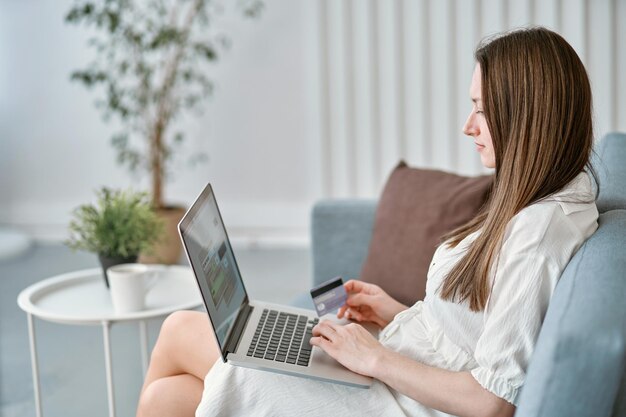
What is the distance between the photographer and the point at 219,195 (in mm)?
4297

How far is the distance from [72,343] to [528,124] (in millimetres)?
2150

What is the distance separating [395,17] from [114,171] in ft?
5.39

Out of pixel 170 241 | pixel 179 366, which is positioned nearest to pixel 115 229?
pixel 179 366

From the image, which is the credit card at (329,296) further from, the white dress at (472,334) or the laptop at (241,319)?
the white dress at (472,334)

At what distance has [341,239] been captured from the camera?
7.97ft

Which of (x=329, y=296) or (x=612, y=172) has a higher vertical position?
(x=612, y=172)

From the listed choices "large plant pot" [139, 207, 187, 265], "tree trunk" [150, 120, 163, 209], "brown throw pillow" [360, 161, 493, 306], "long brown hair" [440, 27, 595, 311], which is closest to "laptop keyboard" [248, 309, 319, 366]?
"long brown hair" [440, 27, 595, 311]

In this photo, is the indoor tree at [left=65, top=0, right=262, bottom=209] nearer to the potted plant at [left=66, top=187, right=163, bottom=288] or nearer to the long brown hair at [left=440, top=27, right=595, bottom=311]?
the potted plant at [left=66, top=187, right=163, bottom=288]

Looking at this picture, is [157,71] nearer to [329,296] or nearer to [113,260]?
[113,260]

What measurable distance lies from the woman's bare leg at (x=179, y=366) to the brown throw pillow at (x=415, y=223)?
57 centimetres

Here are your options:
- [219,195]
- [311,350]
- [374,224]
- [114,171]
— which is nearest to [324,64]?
[219,195]

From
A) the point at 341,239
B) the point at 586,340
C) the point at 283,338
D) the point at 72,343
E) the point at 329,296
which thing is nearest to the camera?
the point at 586,340

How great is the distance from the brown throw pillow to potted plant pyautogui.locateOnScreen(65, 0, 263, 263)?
150cm

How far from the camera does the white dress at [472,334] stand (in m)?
1.27
